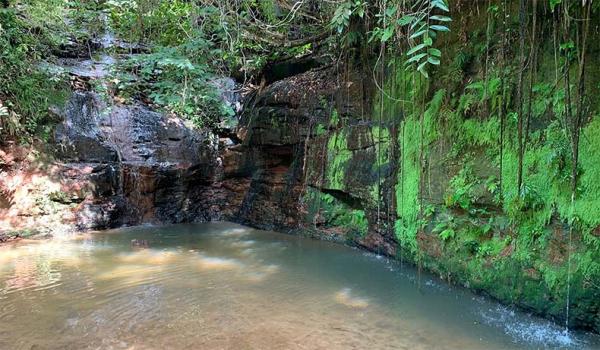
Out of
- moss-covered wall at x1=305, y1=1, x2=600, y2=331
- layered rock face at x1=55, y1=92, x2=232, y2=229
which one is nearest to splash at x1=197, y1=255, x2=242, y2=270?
moss-covered wall at x1=305, y1=1, x2=600, y2=331

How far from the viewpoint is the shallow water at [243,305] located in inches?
128

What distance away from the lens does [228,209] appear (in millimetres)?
9180

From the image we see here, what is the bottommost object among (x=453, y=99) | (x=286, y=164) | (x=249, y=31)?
(x=286, y=164)

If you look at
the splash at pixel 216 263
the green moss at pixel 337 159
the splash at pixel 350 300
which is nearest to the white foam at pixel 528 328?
the splash at pixel 350 300

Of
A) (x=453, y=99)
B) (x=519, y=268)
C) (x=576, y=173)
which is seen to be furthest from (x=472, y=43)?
(x=519, y=268)

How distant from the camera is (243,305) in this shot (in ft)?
13.1

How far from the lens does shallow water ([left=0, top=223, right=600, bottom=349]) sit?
3.24 m

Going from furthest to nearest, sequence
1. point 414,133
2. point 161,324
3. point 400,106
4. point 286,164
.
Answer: point 286,164, point 400,106, point 414,133, point 161,324

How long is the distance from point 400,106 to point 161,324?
13.1ft

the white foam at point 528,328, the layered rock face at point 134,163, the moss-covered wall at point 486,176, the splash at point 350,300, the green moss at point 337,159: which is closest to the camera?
the white foam at point 528,328

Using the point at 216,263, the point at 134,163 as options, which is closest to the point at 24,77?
the point at 134,163

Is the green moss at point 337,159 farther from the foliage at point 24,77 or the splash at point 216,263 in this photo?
the foliage at point 24,77

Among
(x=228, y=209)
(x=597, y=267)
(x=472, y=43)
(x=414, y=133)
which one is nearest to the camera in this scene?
(x=597, y=267)

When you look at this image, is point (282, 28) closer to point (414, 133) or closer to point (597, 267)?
point (414, 133)
